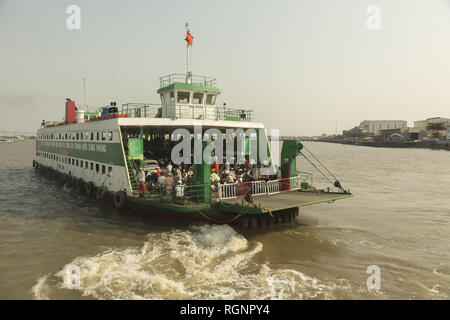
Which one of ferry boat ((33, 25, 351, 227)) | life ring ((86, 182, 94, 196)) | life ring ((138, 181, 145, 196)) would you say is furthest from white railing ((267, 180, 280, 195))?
life ring ((86, 182, 94, 196))

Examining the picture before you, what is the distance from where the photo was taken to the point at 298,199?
12.1m

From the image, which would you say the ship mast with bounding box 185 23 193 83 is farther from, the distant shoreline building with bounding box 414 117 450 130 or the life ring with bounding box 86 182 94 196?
the distant shoreline building with bounding box 414 117 450 130

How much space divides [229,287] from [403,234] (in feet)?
30.6

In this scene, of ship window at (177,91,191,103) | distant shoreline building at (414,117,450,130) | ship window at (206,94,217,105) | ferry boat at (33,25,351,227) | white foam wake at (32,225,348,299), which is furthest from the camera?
distant shoreline building at (414,117,450,130)

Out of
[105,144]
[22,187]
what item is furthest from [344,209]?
[22,187]

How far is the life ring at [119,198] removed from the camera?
13961 mm

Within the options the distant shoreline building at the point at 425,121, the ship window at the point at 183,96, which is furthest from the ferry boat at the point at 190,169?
the distant shoreline building at the point at 425,121

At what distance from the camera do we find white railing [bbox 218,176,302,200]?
40.6 ft

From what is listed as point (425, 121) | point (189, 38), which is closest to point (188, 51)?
point (189, 38)

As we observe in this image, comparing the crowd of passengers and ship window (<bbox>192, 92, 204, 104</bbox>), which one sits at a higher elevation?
ship window (<bbox>192, 92, 204, 104</bbox>)

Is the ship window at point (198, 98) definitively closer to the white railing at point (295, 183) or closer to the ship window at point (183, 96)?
the ship window at point (183, 96)

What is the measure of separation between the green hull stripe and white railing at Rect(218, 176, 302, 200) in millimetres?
5514

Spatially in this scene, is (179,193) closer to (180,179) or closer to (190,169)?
(180,179)
